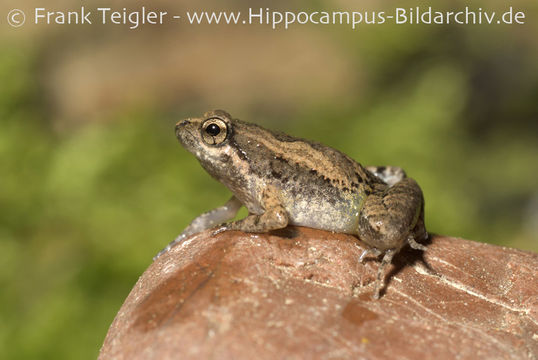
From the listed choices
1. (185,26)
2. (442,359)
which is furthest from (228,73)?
(442,359)

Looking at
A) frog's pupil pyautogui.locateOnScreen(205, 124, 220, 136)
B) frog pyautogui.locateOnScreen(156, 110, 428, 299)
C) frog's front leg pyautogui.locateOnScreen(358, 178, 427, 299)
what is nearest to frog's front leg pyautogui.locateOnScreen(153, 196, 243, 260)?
frog pyautogui.locateOnScreen(156, 110, 428, 299)

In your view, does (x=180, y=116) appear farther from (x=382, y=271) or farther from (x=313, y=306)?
(x=313, y=306)

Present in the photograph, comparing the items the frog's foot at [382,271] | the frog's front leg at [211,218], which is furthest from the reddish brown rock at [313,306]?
the frog's front leg at [211,218]

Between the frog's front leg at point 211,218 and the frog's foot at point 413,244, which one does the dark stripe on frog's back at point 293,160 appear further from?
the frog's front leg at point 211,218

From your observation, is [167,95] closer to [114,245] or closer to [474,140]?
[114,245]

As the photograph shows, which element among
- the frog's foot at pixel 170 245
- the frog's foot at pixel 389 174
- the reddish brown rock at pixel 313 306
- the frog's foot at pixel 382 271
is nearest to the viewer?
the reddish brown rock at pixel 313 306

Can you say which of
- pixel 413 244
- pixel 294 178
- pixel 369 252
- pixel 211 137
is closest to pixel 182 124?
pixel 211 137

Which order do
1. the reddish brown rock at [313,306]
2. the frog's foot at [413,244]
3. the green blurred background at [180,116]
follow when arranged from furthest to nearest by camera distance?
the green blurred background at [180,116] → the frog's foot at [413,244] → the reddish brown rock at [313,306]
